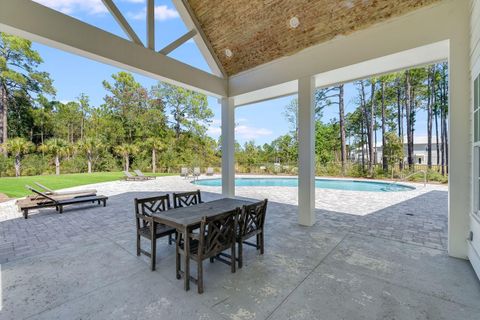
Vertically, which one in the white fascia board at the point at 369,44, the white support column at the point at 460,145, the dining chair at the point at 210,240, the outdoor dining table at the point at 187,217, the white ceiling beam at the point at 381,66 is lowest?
the dining chair at the point at 210,240

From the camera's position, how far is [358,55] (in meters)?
4.09

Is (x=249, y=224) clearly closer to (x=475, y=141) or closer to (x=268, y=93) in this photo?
(x=475, y=141)

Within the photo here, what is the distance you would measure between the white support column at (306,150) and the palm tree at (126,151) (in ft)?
55.1

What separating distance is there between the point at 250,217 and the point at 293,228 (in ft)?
6.04

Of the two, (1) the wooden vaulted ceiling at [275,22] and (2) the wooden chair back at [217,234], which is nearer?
(2) the wooden chair back at [217,234]

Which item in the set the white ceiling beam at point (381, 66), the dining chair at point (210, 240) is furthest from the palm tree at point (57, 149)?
the dining chair at point (210, 240)

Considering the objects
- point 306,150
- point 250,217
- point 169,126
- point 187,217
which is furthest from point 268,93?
point 169,126

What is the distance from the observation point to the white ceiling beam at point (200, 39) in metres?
5.42

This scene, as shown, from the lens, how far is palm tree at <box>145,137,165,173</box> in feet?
61.3

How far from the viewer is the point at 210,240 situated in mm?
2588

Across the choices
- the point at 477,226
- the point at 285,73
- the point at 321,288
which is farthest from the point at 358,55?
the point at 321,288

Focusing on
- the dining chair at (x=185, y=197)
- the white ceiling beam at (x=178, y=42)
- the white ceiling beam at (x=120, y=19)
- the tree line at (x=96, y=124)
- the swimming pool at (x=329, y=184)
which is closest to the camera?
the dining chair at (x=185, y=197)

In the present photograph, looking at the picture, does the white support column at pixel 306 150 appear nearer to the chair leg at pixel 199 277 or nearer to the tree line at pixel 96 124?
the chair leg at pixel 199 277

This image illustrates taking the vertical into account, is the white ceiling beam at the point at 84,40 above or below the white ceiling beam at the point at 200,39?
below
